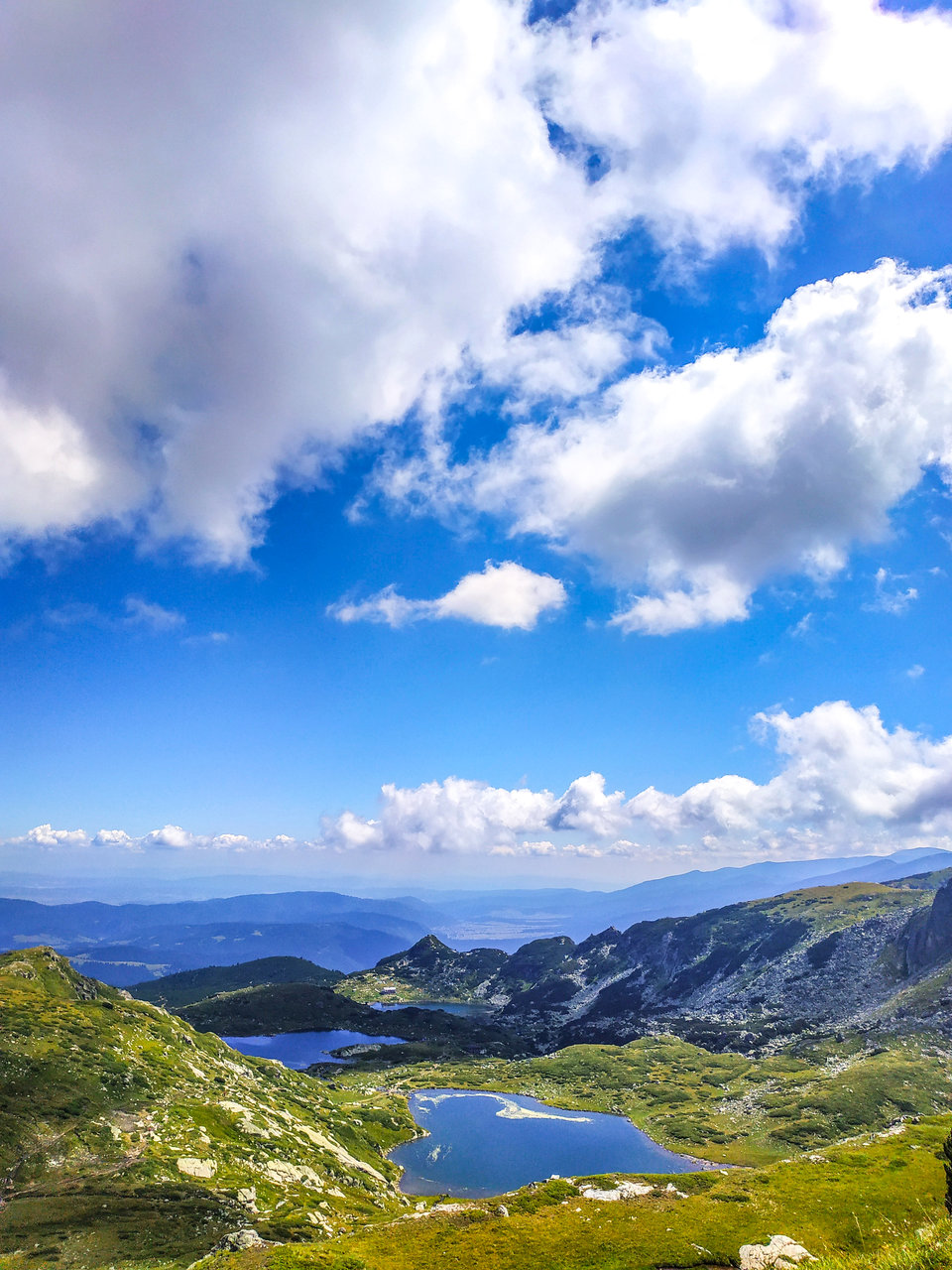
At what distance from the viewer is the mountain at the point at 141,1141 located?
4975 cm

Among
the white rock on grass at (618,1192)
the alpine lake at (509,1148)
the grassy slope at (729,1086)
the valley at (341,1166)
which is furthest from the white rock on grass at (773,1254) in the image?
the grassy slope at (729,1086)

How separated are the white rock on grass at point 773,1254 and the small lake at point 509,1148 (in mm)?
64824

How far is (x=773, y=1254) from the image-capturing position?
43938 mm

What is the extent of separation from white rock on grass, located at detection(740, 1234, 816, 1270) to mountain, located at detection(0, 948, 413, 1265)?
4055 cm

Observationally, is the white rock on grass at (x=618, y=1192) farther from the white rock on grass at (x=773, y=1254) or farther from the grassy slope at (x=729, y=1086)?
the grassy slope at (x=729, y=1086)

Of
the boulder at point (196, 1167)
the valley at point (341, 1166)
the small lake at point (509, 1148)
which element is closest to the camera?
the valley at point (341, 1166)

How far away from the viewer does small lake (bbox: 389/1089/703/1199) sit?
100250 millimetres

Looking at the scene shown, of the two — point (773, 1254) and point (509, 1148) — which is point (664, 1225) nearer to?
point (773, 1254)

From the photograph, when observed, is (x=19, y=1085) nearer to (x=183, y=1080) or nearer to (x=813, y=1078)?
(x=183, y=1080)

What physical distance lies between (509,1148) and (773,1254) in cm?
9427

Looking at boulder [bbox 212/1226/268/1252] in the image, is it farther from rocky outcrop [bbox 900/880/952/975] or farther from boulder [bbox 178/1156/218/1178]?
rocky outcrop [bbox 900/880/952/975]

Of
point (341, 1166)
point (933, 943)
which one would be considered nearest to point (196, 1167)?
point (341, 1166)

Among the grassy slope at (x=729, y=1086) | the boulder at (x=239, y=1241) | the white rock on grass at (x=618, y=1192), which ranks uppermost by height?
the boulder at (x=239, y=1241)

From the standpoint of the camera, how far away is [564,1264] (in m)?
44.4
